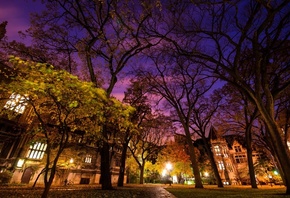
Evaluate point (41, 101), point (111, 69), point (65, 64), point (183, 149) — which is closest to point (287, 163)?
point (41, 101)

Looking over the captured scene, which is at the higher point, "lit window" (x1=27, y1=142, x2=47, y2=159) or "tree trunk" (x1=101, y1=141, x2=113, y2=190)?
"lit window" (x1=27, y1=142, x2=47, y2=159)

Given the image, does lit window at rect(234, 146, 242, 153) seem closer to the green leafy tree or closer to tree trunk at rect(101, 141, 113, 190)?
tree trunk at rect(101, 141, 113, 190)

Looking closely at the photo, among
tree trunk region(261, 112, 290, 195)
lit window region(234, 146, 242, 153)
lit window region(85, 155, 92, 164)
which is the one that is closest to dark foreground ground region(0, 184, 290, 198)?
tree trunk region(261, 112, 290, 195)

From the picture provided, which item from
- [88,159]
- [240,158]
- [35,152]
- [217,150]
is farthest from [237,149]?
[35,152]

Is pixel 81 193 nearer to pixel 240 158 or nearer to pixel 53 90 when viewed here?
pixel 53 90

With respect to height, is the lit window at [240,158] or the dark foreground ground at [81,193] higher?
the lit window at [240,158]

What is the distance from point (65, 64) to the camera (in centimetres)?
1650

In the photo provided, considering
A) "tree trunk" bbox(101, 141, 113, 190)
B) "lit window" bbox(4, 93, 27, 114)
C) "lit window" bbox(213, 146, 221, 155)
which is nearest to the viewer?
"lit window" bbox(4, 93, 27, 114)

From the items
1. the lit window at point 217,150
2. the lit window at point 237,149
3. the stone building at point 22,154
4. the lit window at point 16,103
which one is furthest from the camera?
the lit window at point 217,150

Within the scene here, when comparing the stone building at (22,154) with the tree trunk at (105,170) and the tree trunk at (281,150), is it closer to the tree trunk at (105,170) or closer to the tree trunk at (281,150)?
the tree trunk at (105,170)

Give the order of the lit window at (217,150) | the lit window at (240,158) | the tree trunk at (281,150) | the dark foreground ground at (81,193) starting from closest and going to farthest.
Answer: the dark foreground ground at (81,193) → the tree trunk at (281,150) → the lit window at (240,158) → the lit window at (217,150)

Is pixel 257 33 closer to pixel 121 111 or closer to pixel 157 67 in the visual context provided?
pixel 121 111

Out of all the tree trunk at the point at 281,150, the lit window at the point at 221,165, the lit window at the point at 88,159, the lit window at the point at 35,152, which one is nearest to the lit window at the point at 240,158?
the lit window at the point at 221,165

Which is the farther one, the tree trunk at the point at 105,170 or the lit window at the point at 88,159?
the lit window at the point at 88,159
